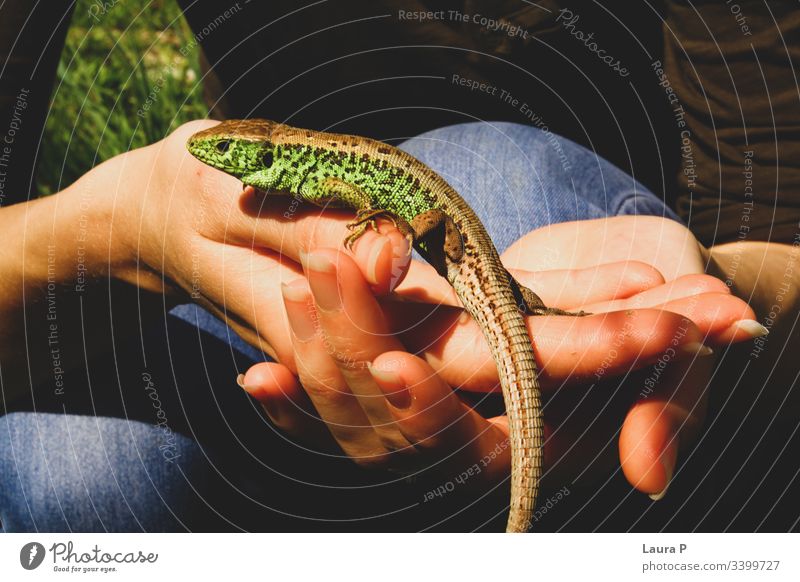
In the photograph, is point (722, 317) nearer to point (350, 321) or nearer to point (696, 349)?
point (696, 349)

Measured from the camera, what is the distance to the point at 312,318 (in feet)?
5.45

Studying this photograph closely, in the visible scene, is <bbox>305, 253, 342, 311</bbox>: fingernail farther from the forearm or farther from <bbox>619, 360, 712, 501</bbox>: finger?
the forearm

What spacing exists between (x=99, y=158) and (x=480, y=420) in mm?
2796

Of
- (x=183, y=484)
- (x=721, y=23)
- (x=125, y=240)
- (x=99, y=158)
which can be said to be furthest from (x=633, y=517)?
(x=99, y=158)

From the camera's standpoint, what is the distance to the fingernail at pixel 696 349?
155 cm

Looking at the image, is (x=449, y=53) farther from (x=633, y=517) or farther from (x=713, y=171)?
(x=633, y=517)

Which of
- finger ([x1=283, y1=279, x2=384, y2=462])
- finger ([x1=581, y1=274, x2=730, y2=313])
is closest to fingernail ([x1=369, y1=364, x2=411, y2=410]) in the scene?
finger ([x1=283, y1=279, x2=384, y2=462])

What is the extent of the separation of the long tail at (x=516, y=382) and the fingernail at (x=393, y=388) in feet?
0.83

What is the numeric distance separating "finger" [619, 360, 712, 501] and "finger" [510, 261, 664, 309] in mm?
293

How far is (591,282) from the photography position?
196 centimetres

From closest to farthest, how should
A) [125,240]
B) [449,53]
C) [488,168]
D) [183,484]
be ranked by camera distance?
1. [125,240]
2. [183,484]
3. [488,168]
4. [449,53]

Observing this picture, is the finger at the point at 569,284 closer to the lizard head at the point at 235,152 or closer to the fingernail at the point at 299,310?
the fingernail at the point at 299,310

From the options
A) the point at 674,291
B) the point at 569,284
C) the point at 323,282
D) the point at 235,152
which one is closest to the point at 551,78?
the point at 569,284

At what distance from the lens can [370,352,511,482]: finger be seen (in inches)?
62.8
